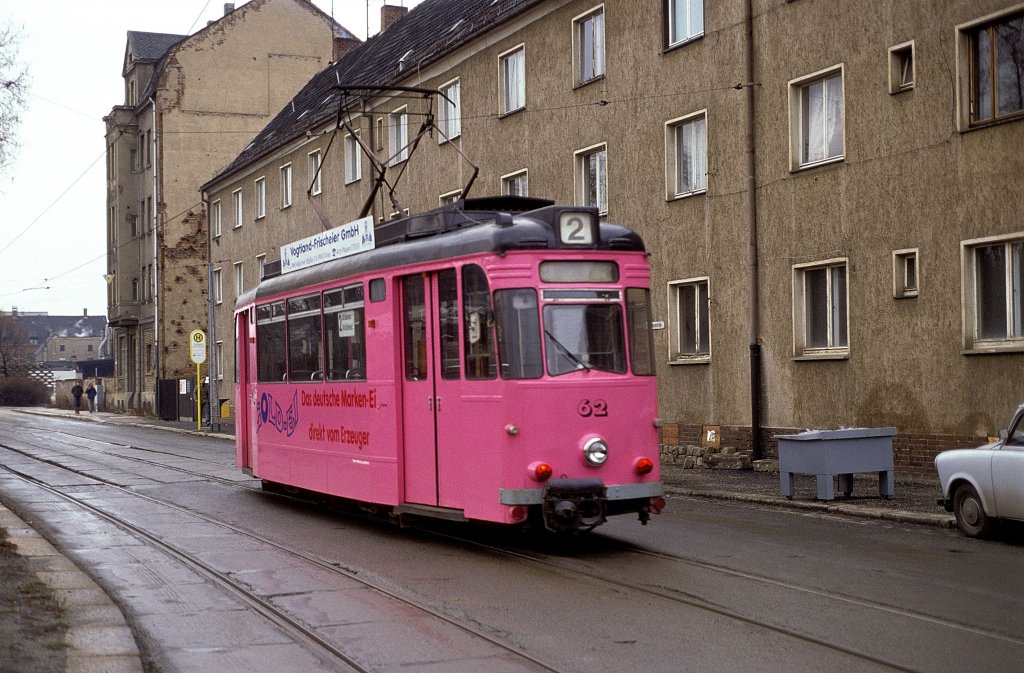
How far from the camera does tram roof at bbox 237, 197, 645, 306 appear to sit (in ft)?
36.7

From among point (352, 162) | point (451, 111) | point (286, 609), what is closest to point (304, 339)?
point (286, 609)

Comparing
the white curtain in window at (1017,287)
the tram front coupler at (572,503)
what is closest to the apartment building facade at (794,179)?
the white curtain in window at (1017,287)

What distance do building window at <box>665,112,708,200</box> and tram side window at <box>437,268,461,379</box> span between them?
38.2 ft

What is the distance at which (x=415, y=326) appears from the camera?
12195 millimetres

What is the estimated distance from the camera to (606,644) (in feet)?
24.4

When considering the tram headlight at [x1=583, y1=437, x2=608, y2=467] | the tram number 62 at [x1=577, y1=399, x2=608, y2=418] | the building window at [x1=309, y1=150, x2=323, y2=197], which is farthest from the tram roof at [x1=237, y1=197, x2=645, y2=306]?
the building window at [x1=309, y1=150, x2=323, y2=197]

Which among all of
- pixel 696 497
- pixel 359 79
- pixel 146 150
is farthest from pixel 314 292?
pixel 146 150

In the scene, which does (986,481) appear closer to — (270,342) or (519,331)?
(519,331)

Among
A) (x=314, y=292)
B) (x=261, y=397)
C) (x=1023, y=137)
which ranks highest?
(x=1023, y=137)

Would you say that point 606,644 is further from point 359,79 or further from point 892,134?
point 359,79

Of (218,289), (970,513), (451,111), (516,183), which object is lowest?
(970,513)

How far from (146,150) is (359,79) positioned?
23.7 meters

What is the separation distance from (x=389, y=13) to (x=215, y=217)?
1248 centimetres

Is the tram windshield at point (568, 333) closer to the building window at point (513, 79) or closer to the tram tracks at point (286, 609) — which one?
the tram tracks at point (286, 609)
